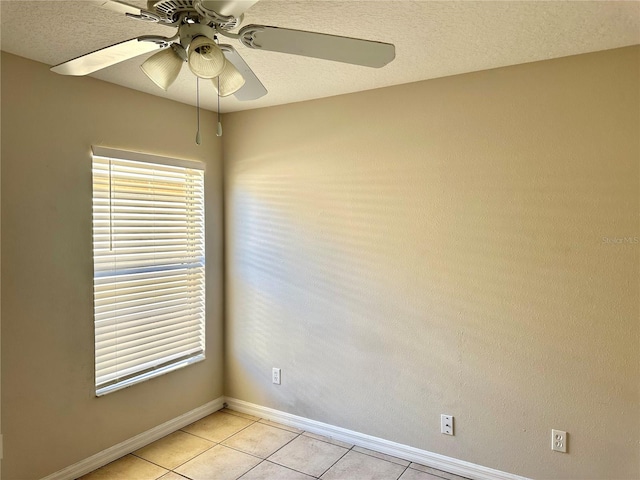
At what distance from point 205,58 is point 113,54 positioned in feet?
1.41

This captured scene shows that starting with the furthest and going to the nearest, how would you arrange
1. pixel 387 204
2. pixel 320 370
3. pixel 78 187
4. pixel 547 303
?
pixel 320 370
pixel 387 204
pixel 78 187
pixel 547 303

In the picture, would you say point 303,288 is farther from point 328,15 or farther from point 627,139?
point 627,139

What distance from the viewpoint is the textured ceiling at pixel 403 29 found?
176cm

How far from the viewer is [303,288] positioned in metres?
3.16

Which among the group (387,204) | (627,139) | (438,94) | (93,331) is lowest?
(93,331)

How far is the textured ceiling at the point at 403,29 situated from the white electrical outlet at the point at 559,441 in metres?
1.96

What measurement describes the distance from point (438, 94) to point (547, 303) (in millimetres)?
1331

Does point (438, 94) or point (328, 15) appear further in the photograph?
point (438, 94)

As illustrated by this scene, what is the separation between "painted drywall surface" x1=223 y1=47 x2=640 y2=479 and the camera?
2240mm

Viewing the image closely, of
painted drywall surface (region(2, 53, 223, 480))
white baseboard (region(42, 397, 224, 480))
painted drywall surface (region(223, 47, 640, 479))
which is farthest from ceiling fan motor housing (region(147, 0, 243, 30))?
white baseboard (region(42, 397, 224, 480))

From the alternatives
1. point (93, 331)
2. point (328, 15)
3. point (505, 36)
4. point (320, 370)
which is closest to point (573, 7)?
A: point (505, 36)

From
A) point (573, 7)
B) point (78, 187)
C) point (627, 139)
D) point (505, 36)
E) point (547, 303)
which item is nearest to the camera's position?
point (573, 7)

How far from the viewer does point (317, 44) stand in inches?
57.0

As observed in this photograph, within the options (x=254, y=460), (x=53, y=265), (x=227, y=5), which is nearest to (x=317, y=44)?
(x=227, y=5)
